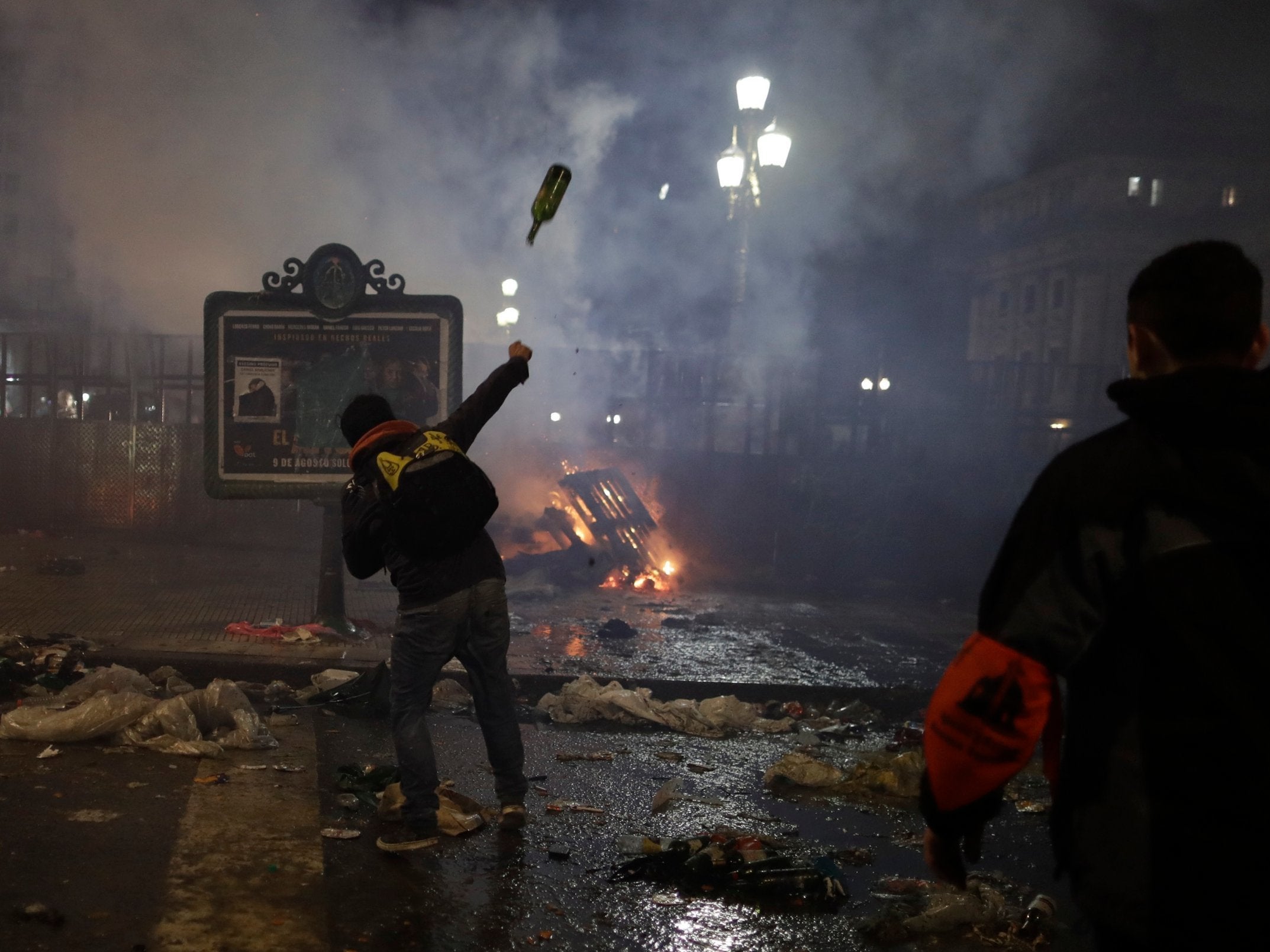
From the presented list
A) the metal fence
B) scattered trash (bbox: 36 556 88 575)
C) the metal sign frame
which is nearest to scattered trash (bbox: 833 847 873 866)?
the metal sign frame

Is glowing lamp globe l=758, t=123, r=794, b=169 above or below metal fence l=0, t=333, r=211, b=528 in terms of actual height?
above

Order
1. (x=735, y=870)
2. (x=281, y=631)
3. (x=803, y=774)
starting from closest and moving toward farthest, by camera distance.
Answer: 1. (x=735, y=870)
2. (x=803, y=774)
3. (x=281, y=631)

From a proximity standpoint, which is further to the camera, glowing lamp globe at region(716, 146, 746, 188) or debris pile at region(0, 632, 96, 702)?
glowing lamp globe at region(716, 146, 746, 188)

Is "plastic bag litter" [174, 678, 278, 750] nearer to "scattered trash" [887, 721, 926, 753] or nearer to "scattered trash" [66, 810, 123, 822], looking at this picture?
"scattered trash" [66, 810, 123, 822]

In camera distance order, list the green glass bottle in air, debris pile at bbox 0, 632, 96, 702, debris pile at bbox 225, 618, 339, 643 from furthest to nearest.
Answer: debris pile at bbox 225, 618, 339, 643
debris pile at bbox 0, 632, 96, 702
the green glass bottle in air

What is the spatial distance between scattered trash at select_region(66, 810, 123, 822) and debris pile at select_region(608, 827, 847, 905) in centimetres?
183

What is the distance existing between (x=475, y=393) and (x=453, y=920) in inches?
80.1

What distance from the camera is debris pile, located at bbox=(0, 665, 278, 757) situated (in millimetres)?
4270

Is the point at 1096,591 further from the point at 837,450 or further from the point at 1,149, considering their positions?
the point at 1,149

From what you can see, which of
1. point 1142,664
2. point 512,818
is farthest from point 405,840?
point 1142,664

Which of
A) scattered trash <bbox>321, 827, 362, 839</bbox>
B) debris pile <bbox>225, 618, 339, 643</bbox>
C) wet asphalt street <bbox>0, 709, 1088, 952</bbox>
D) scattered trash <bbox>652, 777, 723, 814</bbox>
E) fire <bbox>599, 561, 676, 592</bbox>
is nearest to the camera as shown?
wet asphalt street <bbox>0, 709, 1088, 952</bbox>

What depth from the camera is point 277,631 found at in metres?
6.47

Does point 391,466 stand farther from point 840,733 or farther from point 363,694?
point 840,733

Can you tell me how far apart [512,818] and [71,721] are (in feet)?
6.99
